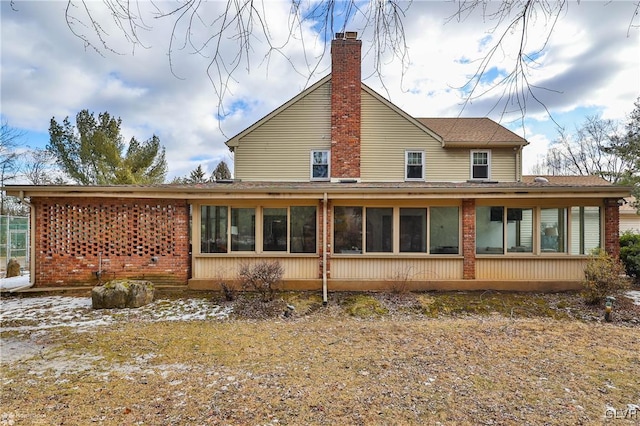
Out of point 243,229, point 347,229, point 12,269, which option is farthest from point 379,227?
point 12,269

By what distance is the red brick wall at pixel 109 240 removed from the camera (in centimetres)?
873

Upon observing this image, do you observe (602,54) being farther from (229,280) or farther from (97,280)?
(97,280)

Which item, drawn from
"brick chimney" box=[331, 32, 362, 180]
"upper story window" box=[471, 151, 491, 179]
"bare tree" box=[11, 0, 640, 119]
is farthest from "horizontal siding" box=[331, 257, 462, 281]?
"bare tree" box=[11, 0, 640, 119]

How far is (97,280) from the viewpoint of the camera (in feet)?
28.9

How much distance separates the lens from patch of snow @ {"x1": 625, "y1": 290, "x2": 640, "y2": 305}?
7966 mm

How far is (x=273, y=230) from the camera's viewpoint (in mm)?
9211

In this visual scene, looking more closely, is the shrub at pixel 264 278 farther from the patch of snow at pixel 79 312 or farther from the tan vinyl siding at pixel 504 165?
the tan vinyl siding at pixel 504 165

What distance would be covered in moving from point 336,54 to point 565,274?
33.8 feet

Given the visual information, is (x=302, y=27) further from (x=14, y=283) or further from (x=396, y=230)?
(x=14, y=283)

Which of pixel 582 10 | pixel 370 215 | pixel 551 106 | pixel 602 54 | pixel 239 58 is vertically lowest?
pixel 370 215

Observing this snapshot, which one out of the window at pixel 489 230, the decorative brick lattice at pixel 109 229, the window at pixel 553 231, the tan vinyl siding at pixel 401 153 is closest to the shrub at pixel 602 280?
the window at pixel 553 231

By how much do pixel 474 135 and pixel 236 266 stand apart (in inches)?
416

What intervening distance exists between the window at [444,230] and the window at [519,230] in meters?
1.45

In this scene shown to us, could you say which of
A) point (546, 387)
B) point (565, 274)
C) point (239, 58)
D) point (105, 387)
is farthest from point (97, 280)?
point (565, 274)
